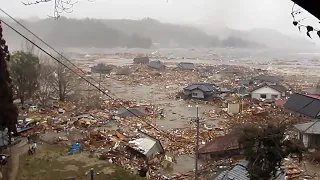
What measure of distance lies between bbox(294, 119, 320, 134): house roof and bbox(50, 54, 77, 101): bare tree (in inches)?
373

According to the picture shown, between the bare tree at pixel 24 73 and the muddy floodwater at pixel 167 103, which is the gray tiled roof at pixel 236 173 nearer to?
the muddy floodwater at pixel 167 103

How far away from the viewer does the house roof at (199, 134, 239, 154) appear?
8352mm

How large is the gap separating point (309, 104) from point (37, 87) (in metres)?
10.3

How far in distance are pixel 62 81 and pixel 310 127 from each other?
10.1 metres

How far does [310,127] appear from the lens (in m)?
9.35

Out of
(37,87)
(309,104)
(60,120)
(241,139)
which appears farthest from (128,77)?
(241,139)

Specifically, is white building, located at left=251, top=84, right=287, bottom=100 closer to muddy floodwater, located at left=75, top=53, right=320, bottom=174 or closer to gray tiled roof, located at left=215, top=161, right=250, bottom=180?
muddy floodwater, located at left=75, top=53, right=320, bottom=174

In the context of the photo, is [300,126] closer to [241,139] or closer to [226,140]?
[226,140]

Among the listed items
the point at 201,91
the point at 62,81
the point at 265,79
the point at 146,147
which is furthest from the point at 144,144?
the point at 265,79

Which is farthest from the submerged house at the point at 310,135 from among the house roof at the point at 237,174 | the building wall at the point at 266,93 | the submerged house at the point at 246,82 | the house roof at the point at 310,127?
the submerged house at the point at 246,82

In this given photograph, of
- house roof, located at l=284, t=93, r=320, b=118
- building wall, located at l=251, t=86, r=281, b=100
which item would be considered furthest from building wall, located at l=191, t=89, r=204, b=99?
house roof, located at l=284, t=93, r=320, b=118

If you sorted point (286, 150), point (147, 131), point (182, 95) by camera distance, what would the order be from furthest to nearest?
point (182, 95) < point (147, 131) < point (286, 150)

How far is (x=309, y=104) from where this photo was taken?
12.2 meters

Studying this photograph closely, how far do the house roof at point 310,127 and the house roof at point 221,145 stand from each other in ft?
7.44
